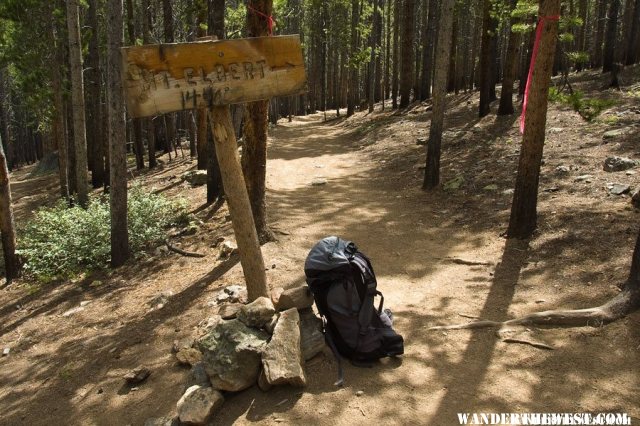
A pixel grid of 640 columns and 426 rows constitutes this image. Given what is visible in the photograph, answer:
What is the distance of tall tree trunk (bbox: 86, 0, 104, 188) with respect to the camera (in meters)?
12.7

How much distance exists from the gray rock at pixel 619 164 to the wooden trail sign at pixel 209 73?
641cm

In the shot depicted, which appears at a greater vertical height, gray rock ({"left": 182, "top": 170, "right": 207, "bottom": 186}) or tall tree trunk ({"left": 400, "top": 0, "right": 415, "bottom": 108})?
tall tree trunk ({"left": 400, "top": 0, "right": 415, "bottom": 108})

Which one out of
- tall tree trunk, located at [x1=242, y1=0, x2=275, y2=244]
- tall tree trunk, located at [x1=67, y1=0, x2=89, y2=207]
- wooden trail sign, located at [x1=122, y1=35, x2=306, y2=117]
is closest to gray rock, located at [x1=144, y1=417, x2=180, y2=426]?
wooden trail sign, located at [x1=122, y1=35, x2=306, y2=117]

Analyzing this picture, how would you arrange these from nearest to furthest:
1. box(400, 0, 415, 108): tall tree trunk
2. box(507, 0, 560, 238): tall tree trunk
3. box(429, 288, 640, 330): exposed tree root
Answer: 1. box(429, 288, 640, 330): exposed tree root
2. box(507, 0, 560, 238): tall tree trunk
3. box(400, 0, 415, 108): tall tree trunk

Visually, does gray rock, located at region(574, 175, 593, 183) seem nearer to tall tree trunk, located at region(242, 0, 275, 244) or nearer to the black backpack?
tall tree trunk, located at region(242, 0, 275, 244)

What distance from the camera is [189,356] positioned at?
466 centimetres

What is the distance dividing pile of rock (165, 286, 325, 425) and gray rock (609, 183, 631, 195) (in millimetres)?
5591

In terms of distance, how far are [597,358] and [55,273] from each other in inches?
333

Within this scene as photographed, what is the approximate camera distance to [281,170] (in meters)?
13.1

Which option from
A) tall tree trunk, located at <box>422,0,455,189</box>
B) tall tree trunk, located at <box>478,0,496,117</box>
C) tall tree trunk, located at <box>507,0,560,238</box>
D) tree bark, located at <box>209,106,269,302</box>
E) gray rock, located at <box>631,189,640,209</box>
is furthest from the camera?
tall tree trunk, located at <box>478,0,496,117</box>

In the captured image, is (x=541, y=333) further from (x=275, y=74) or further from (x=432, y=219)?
(x=432, y=219)

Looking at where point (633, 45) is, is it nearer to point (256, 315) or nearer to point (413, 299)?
point (413, 299)

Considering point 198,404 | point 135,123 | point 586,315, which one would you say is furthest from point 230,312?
point 135,123

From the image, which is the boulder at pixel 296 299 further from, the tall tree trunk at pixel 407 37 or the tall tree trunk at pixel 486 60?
the tall tree trunk at pixel 407 37
